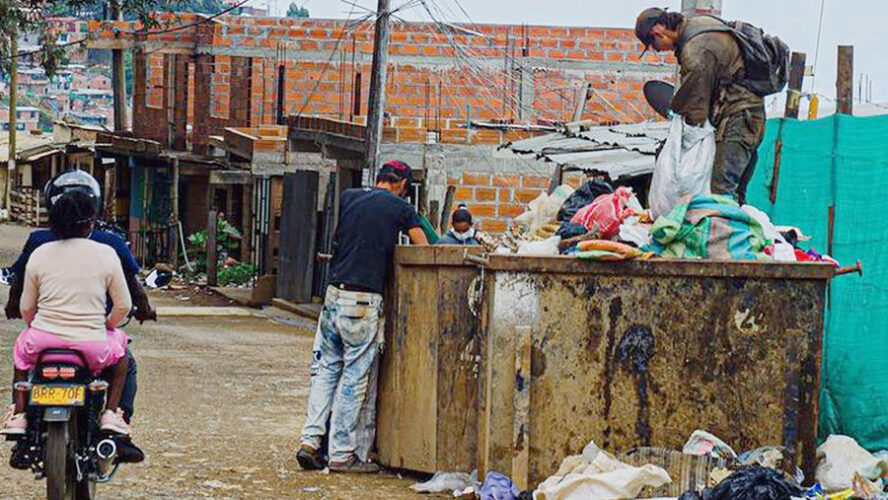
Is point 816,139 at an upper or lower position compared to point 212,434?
upper

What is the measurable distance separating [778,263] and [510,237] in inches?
68.5

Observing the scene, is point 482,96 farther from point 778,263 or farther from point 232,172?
point 778,263

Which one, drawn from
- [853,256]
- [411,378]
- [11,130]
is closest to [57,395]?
[411,378]

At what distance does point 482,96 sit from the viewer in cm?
3100

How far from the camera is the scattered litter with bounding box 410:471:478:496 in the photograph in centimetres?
880

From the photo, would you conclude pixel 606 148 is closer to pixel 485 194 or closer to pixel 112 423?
pixel 485 194

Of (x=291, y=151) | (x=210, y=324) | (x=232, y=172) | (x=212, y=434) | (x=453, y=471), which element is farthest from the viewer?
(x=232, y=172)

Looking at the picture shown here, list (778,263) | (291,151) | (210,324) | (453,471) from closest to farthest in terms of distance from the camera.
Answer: (778,263)
(453,471)
(210,324)
(291,151)

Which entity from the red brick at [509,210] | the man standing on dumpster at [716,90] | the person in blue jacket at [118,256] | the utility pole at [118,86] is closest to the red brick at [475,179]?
the red brick at [509,210]

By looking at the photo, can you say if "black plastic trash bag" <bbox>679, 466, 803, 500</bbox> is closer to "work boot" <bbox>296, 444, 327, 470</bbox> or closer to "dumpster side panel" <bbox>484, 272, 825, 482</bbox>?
"dumpster side panel" <bbox>484, 272, 825, 482</bbox>

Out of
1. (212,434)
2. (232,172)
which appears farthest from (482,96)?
(212,434)

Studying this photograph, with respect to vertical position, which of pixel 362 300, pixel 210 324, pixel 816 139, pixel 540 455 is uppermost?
pixel 816 139

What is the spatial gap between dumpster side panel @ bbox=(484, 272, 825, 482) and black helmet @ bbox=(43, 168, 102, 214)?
210 cm

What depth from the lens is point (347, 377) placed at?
934 centimetres
